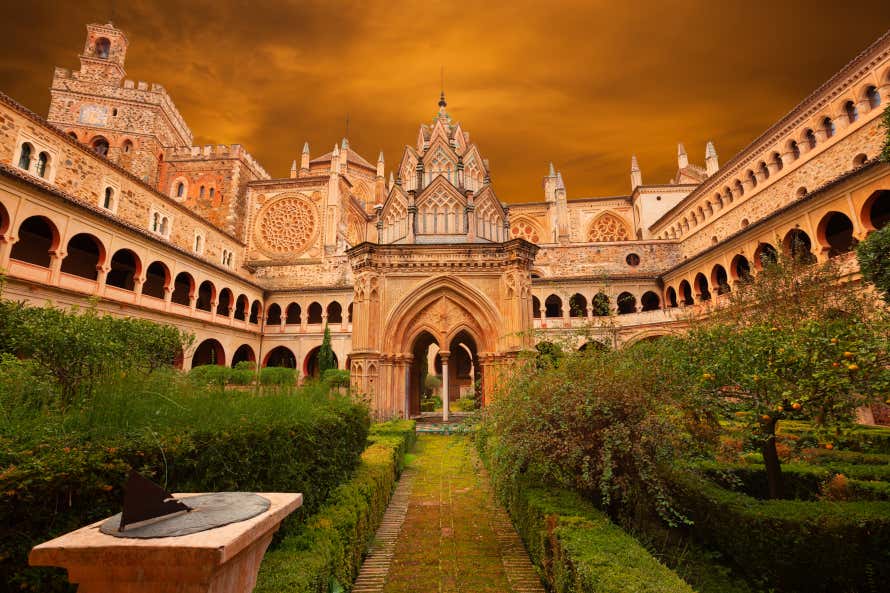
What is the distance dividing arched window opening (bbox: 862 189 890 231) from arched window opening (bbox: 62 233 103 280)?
105 feet

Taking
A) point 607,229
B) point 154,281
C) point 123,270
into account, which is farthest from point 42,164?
point 607,229

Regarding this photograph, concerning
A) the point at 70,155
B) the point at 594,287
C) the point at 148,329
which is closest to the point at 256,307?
the point at 70,155

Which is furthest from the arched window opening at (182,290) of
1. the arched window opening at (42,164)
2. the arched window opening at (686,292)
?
the arched window opening at (686,292)

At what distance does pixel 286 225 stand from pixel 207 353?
13136 mm

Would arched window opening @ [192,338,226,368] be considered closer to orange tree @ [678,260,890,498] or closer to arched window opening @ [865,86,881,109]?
orange tree @ [678,260,890,498]

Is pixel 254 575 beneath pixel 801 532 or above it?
above

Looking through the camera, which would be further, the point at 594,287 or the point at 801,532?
the point at 594,287

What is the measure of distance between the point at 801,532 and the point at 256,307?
30943mm

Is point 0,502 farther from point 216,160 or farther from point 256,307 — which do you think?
point 216,160

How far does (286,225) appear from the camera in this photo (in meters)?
35.3

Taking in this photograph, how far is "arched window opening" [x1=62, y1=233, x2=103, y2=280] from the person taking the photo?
66.2ft

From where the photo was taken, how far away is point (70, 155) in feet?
66.4

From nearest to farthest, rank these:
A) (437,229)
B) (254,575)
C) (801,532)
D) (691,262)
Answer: (254,575) → (801,532) → (437,229) → (691,262)

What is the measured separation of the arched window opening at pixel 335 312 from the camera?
29.9 metres
